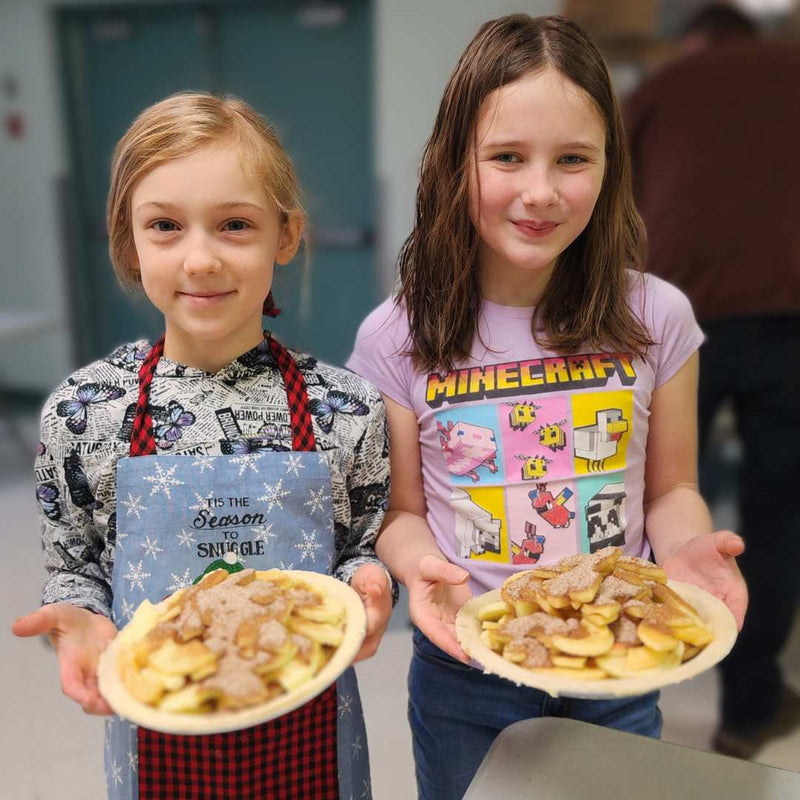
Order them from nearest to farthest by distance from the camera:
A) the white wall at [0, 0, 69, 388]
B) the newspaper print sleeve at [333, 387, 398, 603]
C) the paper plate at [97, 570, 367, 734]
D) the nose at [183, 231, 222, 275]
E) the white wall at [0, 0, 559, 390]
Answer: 1. the paper plate at [97, 570, 367, 734]
2. the nose at [183, 231, 222, 275]
3. the newspaper print sleeve at [333, 387, 398, 603]
4. the white wall at [0, 0, 559, 390]
5. the white wall at [0, 0, 69, 388]

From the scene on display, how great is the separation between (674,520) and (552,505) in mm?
150

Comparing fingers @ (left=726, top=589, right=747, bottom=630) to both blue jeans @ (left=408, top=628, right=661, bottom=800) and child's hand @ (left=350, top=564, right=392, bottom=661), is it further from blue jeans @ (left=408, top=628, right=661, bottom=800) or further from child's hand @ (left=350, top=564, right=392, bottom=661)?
child's hand @ (left=350, top=564, right=392, bottom=661)

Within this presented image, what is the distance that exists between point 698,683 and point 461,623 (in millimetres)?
1129

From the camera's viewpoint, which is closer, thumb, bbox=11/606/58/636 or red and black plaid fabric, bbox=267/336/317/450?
thumb, bbox=11/606/58/636

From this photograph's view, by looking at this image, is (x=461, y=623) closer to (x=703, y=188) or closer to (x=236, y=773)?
(x=236, y=773)

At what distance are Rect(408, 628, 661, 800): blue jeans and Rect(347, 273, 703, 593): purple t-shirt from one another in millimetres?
108

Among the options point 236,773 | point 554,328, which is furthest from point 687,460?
point 236,773

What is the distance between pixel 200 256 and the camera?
753mm

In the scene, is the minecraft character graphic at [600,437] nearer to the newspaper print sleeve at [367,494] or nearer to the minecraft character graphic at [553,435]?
the minecraft character graphic at [553,435]

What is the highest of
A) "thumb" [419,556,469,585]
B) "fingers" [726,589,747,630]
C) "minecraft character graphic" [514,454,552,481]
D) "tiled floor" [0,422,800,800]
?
"minecraft character graphic" [514,454,552,481]

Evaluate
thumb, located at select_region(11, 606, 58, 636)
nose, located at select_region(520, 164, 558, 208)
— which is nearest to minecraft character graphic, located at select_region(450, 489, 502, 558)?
nose, located at select_region(520, 164, 558, 208)

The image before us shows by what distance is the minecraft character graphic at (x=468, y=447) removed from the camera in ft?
2.96

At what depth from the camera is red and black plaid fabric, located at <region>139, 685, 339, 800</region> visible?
0.81 m

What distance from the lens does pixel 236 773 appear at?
0.81 meters
